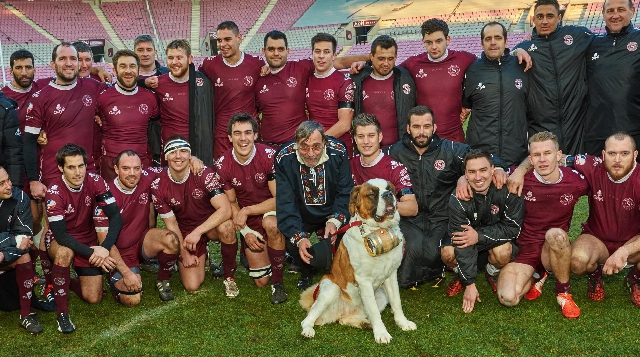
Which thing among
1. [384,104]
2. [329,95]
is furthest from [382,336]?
[329,95]

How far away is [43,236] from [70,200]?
1.91 ft

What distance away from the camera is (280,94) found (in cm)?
627

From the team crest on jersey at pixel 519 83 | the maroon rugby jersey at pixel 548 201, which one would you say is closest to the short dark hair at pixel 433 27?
the team crest on jersey at pixel 519 83

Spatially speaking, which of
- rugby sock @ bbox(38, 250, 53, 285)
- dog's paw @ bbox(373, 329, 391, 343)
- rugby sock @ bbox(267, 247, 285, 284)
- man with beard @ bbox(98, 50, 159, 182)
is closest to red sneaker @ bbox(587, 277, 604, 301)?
dog's paw @ bbox(373, 329, 391, 343)

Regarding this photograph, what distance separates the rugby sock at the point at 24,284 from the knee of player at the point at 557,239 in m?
3.97

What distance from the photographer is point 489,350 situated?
4.03 m

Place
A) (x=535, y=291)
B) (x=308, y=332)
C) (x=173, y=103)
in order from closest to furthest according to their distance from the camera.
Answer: (x=308, y=332)
(x=535, y=291)
(x=173, y=103)

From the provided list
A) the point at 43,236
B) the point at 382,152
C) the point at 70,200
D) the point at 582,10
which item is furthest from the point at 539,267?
→ the point at 582,10

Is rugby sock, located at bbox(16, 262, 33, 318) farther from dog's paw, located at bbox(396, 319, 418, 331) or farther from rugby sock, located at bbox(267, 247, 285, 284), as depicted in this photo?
dog's paw, located at bbox(396, 319, 418, 331)

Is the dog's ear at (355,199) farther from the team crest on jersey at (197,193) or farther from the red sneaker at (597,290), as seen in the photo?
the red sneaker at (597,290)

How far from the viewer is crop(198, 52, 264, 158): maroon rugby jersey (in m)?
6.30

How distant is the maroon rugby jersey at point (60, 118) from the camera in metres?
5.75

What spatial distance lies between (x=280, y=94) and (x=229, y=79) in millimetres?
552

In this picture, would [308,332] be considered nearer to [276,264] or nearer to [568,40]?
[276,264]
